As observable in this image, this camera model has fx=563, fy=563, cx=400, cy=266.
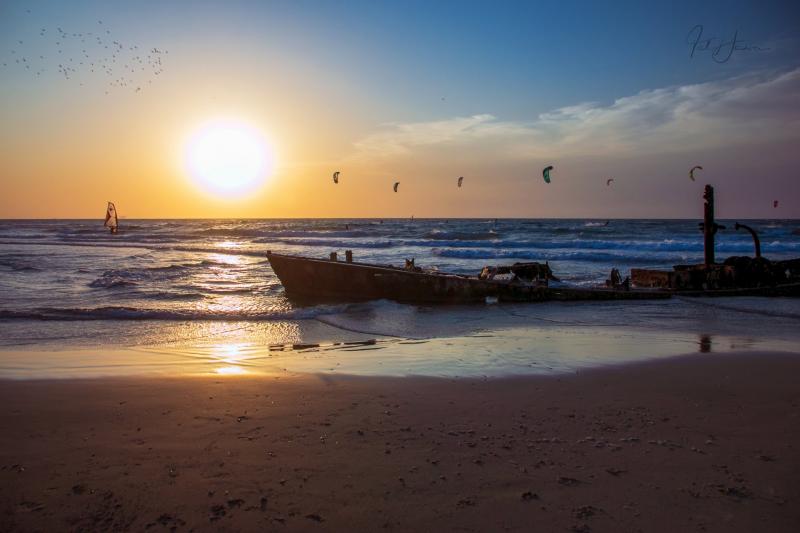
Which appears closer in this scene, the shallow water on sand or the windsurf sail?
the shallow water on sand

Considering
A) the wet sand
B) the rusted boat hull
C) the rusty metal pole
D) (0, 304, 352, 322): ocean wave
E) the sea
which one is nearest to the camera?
the wet sand

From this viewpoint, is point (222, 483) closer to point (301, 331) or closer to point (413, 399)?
point (413, 399)

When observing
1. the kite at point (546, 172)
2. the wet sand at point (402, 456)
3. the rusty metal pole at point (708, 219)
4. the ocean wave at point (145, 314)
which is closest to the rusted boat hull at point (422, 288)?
the ocean wave at point (145, 314)

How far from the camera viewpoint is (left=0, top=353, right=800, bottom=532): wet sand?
2557 mm

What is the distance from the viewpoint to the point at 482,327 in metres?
8.72

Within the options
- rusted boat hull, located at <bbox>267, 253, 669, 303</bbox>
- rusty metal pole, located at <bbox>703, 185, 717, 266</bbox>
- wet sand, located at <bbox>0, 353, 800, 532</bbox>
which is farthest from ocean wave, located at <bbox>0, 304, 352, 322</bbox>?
rusty metal pole, located at <bbox>703, 185, 717, 266</bbox>

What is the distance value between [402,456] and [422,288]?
332 inches

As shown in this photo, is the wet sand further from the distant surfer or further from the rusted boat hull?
the distant surfer

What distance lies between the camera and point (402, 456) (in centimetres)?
319

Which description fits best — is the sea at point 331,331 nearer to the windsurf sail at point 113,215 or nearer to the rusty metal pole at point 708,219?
the rusty metal pole at point 708,219

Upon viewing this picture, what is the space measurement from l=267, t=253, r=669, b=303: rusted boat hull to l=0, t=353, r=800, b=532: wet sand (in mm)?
6443

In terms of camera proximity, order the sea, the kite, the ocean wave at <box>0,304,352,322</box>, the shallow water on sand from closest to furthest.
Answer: the shallow water on sand → the sea → the ocean wave at <box>0,304,352,322</box> → the kite

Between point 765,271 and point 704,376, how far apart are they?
9.31m

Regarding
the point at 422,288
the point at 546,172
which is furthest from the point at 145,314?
the point at 546,172
